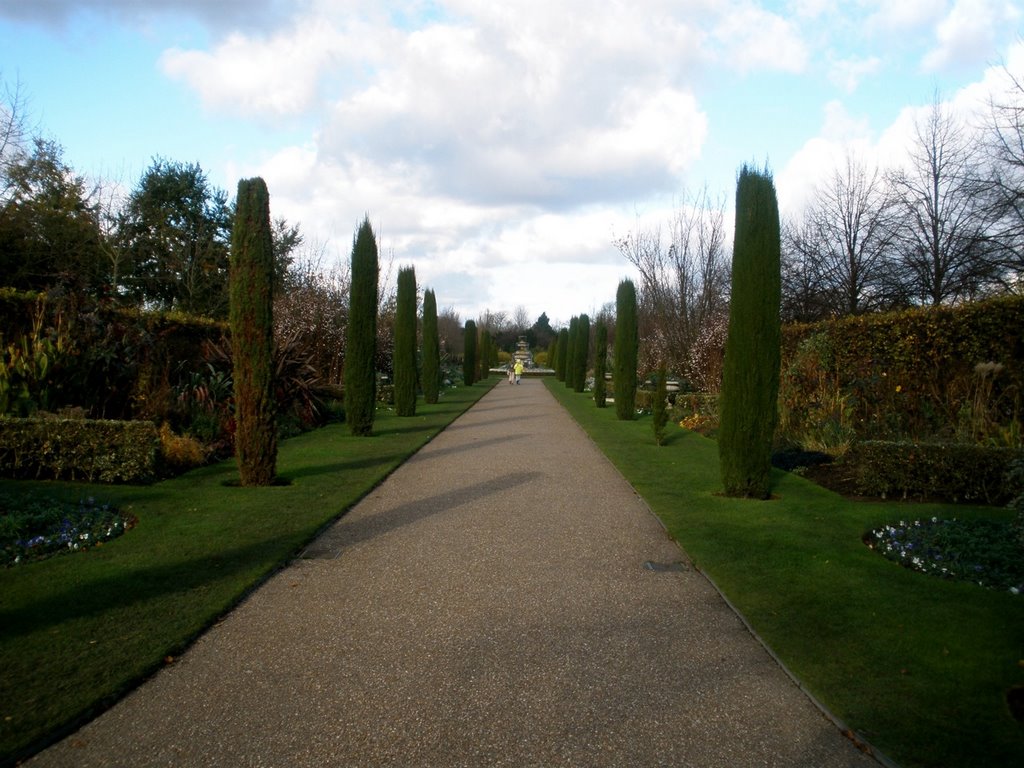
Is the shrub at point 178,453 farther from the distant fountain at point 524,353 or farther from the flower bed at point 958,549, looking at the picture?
the distant fountain at point 524,353

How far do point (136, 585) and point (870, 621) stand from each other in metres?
5.16

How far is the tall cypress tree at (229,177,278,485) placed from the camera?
Result: 10.3 metres

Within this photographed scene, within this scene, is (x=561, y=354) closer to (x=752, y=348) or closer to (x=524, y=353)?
(x=524, y=353)

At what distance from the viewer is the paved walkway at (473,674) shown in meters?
3.54

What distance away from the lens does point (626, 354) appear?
74.4 ft

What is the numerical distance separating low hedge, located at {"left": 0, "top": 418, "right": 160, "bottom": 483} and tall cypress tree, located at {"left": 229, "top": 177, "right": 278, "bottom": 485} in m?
1.17

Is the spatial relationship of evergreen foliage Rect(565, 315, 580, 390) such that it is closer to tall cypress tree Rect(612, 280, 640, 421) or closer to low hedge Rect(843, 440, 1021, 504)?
tall cypress tree Rect(612, 280, 640, 421)

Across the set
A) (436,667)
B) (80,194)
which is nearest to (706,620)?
(436,667)

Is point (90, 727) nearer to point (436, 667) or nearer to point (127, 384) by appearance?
point (436, 667)

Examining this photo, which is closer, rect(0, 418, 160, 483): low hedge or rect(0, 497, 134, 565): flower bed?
rect(0, 497, 134, 565): flower bed

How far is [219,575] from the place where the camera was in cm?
616

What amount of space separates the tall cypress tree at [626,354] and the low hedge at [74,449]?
14.9 m

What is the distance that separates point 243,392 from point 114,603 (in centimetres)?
522

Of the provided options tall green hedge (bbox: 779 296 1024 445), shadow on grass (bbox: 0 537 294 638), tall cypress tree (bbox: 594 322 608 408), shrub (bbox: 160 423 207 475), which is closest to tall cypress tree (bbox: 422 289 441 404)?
tall cypress tree (bbox: 594 322 608 408)
